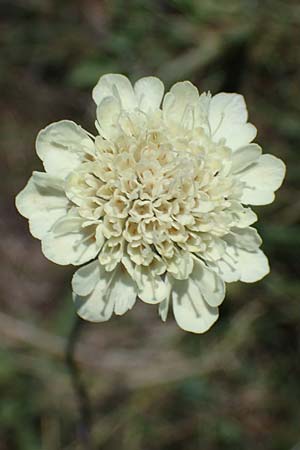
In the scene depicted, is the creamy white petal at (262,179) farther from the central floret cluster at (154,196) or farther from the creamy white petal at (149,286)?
the creamy white petal at (149,286)

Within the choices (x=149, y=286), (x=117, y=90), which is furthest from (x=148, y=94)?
(x=149, y=286)

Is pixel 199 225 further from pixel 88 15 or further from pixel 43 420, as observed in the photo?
pixel 88 15

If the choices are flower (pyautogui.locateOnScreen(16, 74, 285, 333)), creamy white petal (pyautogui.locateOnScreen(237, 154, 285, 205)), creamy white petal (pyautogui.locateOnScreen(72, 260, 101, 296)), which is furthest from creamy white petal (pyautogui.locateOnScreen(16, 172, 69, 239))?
creamy white petal (pyautogui.locateOnScreen(237, 154, 285, 205))

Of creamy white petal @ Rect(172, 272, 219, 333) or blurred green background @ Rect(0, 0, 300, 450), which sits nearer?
creamy white petal @ Rect(172, 272, 219, 333)

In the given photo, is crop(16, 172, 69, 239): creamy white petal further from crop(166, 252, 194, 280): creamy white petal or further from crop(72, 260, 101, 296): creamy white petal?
crop(166, 252, 194, 280): creamy white petal

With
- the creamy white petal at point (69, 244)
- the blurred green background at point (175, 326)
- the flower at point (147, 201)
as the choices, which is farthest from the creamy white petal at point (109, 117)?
the blurred green background at point (175, 326)

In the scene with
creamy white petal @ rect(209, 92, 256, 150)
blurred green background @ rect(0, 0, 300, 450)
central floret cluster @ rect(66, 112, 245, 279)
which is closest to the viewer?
central floret cluster @ rect(66, 112, 245, 279)

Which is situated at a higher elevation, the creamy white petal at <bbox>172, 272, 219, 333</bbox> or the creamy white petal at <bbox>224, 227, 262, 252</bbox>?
the creamy white petal at <bbox>224, 227, 262, 252</bbox>

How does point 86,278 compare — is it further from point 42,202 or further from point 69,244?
point 42,202
